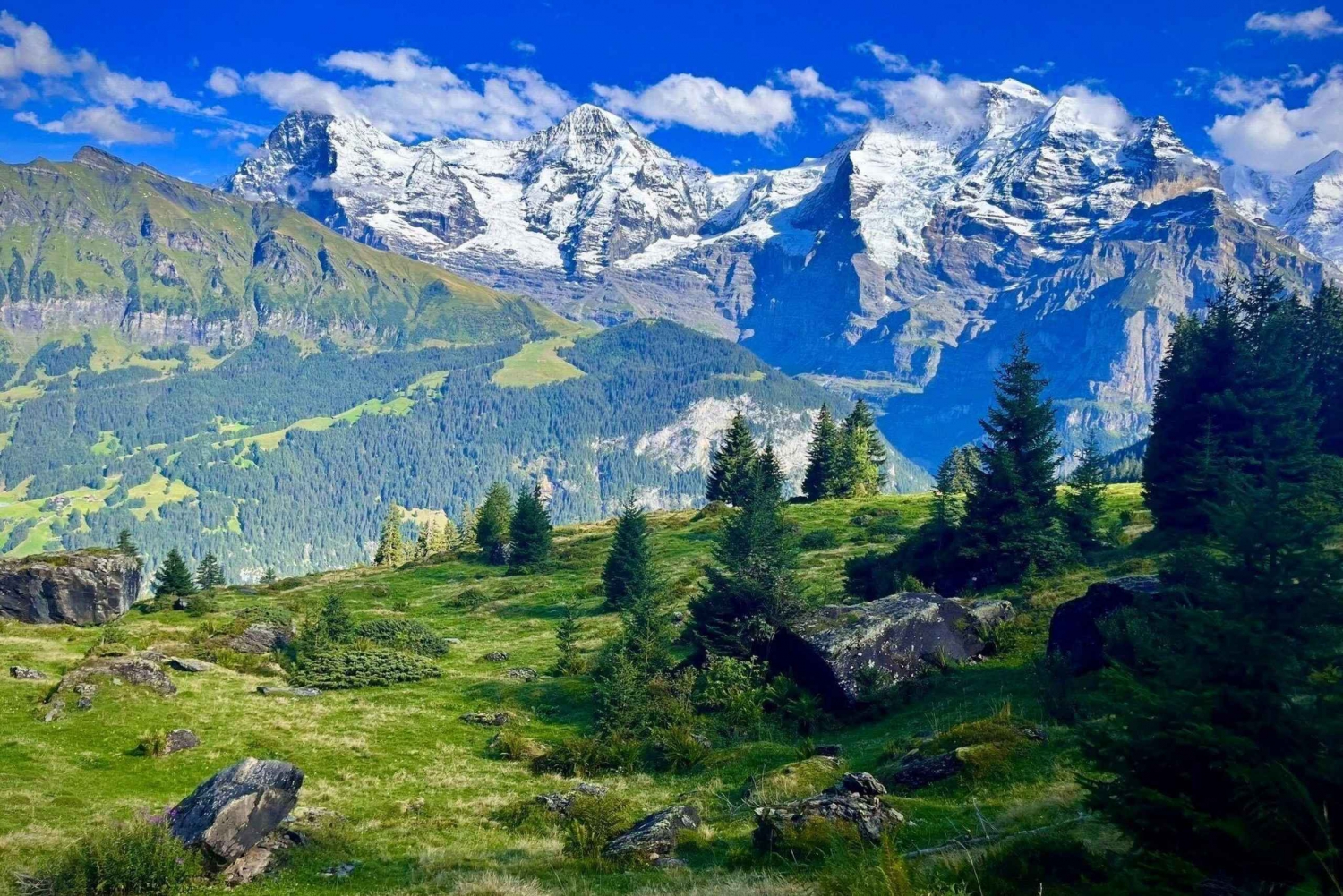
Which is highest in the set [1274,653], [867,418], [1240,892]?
[867,418]

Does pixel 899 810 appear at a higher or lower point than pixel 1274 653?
lower

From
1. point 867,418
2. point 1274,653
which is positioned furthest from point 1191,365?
point 867,418

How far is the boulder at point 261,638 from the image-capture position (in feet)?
149

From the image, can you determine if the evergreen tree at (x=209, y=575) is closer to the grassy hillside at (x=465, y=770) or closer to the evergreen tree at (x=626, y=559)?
the grassy hillside at (x=465, y=770)

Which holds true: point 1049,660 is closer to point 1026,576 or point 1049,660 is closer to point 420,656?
point 1026,576

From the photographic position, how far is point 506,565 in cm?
8275

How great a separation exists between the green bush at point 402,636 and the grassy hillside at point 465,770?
1742 mm

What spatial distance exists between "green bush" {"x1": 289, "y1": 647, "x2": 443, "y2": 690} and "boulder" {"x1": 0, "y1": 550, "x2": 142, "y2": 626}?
80.1 ft

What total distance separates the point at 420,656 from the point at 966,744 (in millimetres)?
32845

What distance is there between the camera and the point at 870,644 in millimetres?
29562

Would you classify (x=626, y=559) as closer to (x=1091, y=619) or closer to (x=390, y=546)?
(x=1091, y=619)

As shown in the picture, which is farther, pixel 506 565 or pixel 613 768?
pixel 506 565

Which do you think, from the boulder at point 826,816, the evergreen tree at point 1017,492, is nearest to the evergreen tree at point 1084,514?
the evergreen tree at point 1017,492

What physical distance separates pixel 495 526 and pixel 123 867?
79.4m
